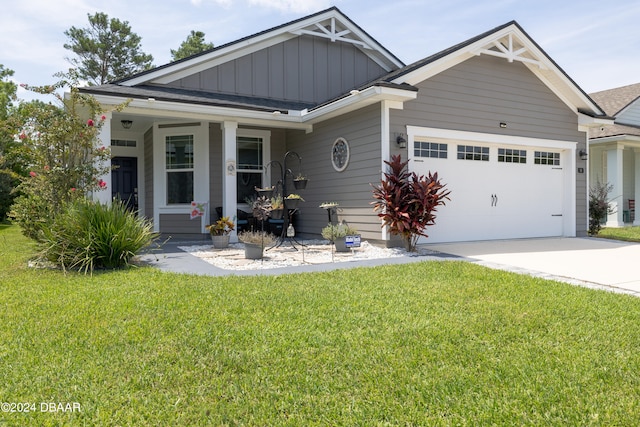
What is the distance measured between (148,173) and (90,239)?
5592 millimetres

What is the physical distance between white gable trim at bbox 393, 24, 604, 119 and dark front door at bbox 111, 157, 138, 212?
7.24 metres

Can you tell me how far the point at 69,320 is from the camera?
3420mm

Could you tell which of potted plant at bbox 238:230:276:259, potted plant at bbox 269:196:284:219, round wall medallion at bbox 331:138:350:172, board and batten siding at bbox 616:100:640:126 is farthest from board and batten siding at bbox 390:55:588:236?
board and batten siding at bbox 616:100:640:126

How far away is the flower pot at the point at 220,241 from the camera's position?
8.07m

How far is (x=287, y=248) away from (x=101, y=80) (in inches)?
906

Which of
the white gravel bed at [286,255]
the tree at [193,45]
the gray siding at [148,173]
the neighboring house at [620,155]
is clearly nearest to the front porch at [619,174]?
the neighboring house at [620,155]

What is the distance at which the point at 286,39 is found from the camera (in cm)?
1105

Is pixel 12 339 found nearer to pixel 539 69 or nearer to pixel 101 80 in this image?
pixel 539 69

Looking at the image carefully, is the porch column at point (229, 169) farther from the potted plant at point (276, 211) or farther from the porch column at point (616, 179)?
the porch column at point (616, 179)

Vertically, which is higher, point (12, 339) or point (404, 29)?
point (404, 29)

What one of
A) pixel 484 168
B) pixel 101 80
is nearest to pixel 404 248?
pixel 484 168

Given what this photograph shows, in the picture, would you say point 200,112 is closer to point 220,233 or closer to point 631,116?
point 220,233

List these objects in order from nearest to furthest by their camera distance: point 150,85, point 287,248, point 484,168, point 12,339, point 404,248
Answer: point 12,339 < point 404,248 < point 287,248 < point 484,168 < point 150,85

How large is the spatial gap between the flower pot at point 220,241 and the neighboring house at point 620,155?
39.1ft
